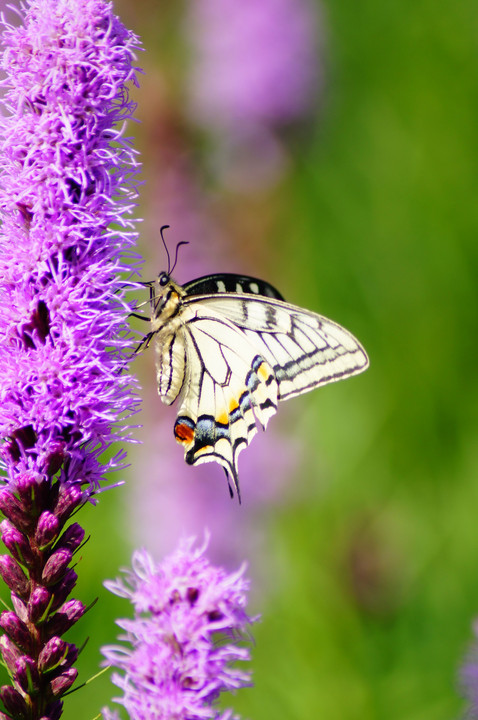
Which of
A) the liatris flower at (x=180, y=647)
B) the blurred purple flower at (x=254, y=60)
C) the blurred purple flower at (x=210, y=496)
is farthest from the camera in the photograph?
the blurred purple flower at (x=254, y=60)

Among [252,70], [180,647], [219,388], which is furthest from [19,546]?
[252,70]

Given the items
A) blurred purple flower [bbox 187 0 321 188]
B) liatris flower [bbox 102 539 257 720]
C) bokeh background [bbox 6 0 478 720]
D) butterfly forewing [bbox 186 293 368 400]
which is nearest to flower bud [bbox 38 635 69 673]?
liatris flower [bbox 102 539 257 720]

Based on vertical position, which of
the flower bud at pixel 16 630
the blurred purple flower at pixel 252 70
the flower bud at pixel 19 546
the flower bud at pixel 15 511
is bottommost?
the flower bud at pixel 16 630

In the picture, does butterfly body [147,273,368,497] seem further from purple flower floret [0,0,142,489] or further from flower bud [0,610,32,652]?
flower bud [0,610,32,652]

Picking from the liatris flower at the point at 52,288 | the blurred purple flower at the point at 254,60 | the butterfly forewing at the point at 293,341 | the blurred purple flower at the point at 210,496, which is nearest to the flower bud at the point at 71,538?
the liatris flower at the point at 52,288

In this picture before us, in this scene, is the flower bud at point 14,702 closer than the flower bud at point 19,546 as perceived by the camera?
Yes

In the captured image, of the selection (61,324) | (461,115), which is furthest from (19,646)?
(461,115)

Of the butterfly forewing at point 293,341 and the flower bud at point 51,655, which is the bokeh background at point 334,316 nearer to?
the butterfly forewing at point 293,341
